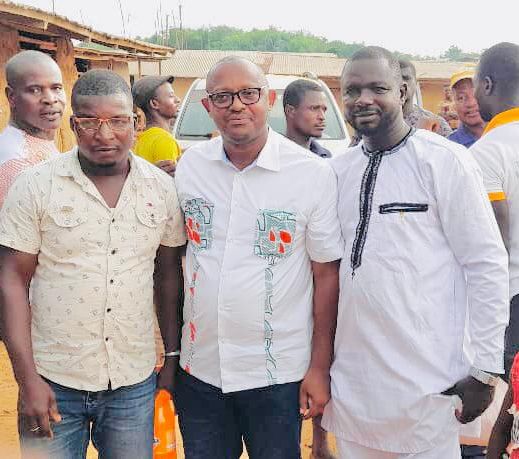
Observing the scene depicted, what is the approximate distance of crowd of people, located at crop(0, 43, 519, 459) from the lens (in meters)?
2.34

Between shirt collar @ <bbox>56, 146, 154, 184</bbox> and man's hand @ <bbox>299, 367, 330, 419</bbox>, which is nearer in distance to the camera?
shirt collar @ <bbox>56, 146, 154, 184</bbox>

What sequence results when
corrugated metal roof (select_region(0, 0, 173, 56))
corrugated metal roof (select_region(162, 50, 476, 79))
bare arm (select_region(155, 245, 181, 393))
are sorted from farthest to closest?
A: corrugated metal roof (select_region(162, 50, 476, 79)) → corrugated metal roof (select_region(0, 0, 173, 56)) → bare arm (select_region(155, 245, 181, 393))

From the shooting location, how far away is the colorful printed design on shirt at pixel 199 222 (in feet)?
8.38

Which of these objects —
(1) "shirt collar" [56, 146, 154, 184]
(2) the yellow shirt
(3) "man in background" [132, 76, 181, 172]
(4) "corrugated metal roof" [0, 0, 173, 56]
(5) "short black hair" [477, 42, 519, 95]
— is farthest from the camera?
(4) "corrugated metal roof" [0, 0, 173, 56]

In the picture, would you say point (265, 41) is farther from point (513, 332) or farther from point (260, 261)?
point (260, 261)

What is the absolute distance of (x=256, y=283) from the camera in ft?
8.11

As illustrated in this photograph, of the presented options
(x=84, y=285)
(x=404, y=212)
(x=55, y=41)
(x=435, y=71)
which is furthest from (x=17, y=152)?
(x=435, y=71)

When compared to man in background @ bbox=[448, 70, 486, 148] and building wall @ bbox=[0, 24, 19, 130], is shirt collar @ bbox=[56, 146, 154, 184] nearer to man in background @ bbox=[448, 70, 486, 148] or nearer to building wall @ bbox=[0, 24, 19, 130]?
man in background @ bbox=[448, 70, 486, 148]

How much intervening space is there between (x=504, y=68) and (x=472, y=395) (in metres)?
1.65

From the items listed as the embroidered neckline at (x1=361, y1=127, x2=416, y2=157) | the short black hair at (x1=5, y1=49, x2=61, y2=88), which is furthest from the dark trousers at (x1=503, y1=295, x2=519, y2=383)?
the short black hair at (x1=5, y1=49, x2=61, y2=88)

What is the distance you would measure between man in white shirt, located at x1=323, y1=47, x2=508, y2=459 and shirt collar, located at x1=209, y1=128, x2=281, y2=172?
323 millimetres

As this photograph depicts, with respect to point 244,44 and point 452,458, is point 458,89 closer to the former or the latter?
point 452,458

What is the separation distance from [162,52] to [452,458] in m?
12.2

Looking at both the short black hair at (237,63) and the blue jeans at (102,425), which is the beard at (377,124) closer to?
the short black hair at (237,63)
